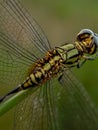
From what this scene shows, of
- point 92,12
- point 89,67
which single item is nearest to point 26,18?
point 89,67

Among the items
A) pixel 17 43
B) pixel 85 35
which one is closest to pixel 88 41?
pixel 85 35

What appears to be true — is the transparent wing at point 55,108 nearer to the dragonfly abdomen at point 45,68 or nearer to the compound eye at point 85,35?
the dragonfly abdomen at point 45,68

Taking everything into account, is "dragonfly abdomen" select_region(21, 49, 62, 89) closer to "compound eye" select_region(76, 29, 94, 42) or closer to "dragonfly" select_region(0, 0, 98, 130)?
"dragonfly" select_region(0, 0, 98, 130)

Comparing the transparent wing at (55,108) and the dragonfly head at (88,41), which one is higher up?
the dragonfly head at (88,41)

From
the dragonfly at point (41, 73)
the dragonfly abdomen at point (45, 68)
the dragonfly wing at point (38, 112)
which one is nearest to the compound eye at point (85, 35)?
the dragonfly at point (41, 73)

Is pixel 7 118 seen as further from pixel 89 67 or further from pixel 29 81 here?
pixel 29 81

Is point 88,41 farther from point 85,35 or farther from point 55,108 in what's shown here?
point 55,108

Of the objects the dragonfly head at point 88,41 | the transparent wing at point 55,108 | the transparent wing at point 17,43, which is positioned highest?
the transparent wing at point 17,43
